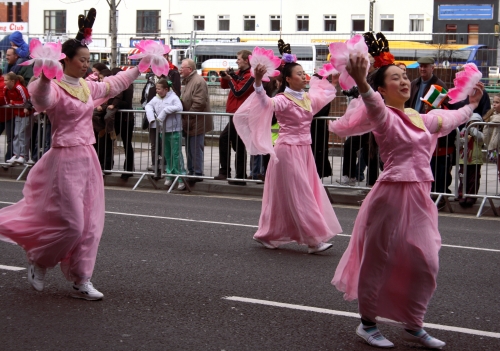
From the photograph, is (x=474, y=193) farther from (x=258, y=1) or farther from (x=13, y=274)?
(x=258, y=1)

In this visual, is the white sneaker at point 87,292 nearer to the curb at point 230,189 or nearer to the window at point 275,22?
the curb at point 230,189

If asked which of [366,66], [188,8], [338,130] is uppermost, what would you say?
[188,8]

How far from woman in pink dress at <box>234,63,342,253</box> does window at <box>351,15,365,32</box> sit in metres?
45.9

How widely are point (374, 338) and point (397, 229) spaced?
67 cm

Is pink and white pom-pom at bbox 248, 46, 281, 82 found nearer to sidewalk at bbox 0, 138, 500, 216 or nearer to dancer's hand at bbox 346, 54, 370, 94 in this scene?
dancer's hand at bbox 346, 54, 370, 94

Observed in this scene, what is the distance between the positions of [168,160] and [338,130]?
26.6ft

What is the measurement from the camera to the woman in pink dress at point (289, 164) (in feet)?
27.5

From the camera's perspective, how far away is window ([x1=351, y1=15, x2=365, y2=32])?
2106 inches

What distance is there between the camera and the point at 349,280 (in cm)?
552

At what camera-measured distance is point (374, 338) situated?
5.16 metres

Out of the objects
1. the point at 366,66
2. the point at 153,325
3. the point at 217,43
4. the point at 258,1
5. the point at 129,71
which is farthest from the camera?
the point at 258,1

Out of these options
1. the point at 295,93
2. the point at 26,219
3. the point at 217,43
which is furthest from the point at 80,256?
the point at 217,43

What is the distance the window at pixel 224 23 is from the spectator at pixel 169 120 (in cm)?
4451

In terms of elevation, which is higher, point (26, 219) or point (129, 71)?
point (129, 71)
